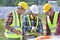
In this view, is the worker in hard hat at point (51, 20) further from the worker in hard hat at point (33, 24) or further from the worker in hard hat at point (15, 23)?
the worker in hard hat at point (15, 23)

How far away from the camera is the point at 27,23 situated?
10.8 feet

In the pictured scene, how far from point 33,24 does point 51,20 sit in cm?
28

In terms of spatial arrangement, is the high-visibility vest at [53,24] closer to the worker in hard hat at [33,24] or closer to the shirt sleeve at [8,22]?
the worker in hard hat at [33,24]

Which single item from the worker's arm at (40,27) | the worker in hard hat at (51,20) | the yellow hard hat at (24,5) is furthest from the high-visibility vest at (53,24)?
the yellow hard hat at (24,5)

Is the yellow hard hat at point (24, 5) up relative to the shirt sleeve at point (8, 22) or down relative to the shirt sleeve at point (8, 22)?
up

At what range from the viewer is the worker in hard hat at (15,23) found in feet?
10.7

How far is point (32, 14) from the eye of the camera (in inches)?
129

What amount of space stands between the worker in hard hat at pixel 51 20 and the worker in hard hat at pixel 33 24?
0.13 m

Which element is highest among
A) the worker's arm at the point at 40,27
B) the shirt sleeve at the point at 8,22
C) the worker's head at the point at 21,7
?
the worker's head at the point at 21,7

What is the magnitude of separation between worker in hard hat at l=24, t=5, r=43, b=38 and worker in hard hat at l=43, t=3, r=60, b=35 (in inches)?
4.9

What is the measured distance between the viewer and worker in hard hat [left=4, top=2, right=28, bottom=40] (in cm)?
328

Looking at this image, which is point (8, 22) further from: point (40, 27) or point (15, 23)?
point (40, 27)

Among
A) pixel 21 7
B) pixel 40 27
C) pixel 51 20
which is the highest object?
pixel 21 7

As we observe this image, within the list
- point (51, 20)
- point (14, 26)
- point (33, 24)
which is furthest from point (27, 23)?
point (51, 20)
